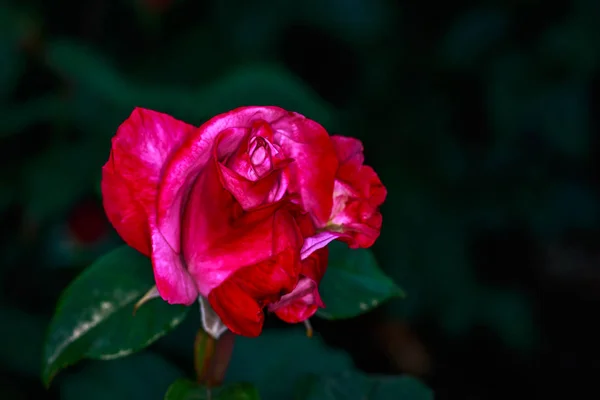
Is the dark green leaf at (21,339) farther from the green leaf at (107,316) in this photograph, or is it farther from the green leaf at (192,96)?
the green leaf at (107,316)

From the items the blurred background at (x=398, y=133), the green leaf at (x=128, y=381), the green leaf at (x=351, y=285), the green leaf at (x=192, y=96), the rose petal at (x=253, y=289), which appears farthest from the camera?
the blurred background at (x=398, y=133)

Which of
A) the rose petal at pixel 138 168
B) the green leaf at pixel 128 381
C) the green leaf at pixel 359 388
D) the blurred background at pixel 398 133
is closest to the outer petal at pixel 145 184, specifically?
the rose petal at pixel 138 168

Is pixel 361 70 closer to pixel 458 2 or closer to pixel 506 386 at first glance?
pixel 458 2

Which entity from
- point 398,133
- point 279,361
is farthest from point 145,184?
point 398,133

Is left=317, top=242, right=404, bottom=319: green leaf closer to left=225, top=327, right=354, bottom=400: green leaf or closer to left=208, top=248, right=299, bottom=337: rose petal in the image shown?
left=208, top=248, right=299, bottom=337: rose petal

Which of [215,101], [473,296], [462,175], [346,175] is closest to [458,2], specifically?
[462,175]

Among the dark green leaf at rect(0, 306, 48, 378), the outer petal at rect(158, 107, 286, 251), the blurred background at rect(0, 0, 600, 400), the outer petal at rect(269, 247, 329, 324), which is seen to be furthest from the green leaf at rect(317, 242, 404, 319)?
the dark green leaf at rect(0, 306, 48, 378)
